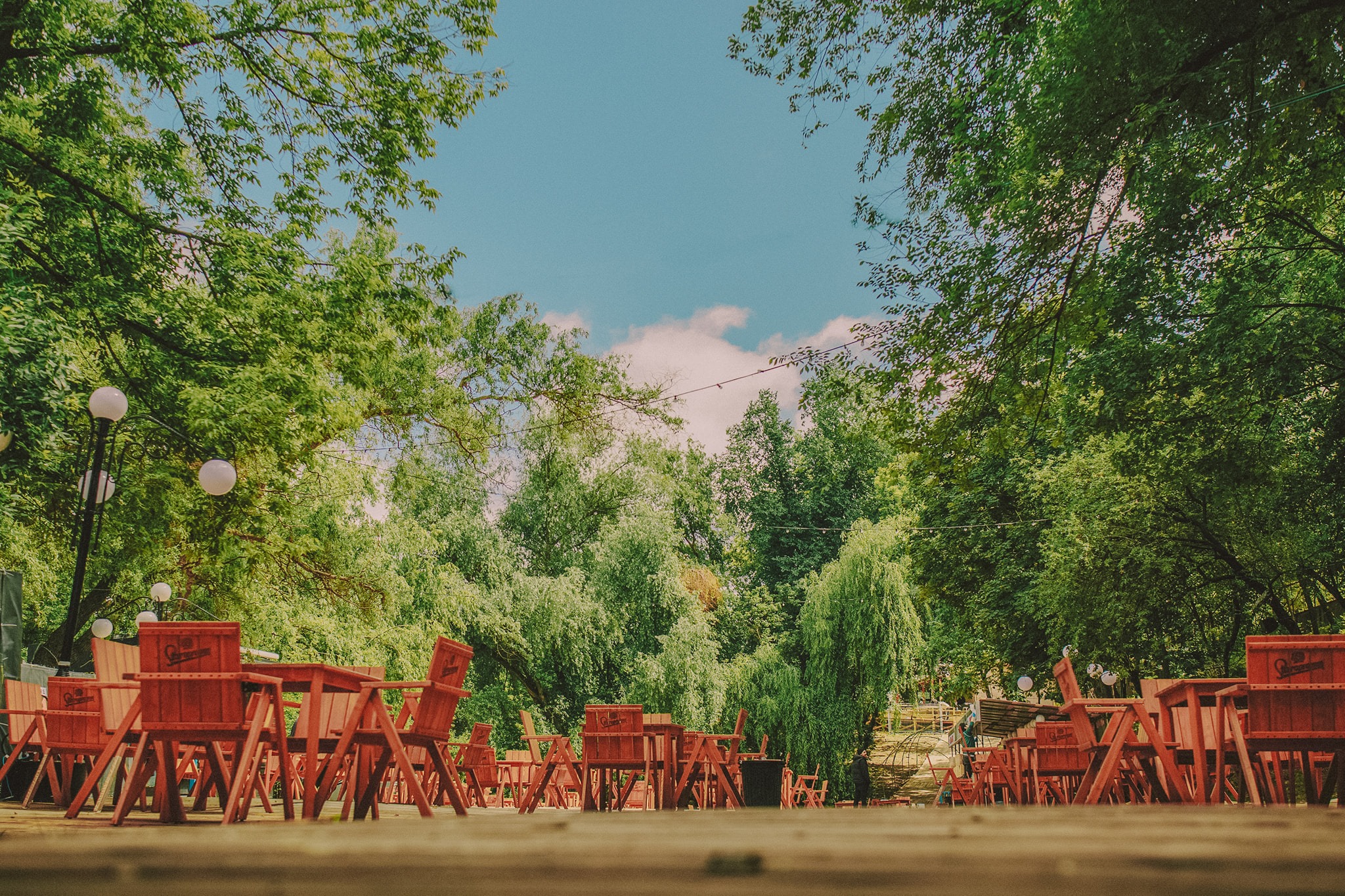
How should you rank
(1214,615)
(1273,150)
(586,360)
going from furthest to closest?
(586,360)
(1214,615)
(1273,150)

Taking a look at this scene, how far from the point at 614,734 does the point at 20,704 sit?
3.81 m

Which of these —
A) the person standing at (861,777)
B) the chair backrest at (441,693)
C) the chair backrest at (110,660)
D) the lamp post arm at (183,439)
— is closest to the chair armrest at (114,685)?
the chair backrest at (110,660)

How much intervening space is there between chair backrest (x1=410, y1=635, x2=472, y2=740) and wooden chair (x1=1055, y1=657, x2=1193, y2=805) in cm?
331

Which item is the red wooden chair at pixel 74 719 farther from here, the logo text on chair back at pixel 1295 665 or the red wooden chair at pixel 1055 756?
the red wooden chair at pixel 1055 756

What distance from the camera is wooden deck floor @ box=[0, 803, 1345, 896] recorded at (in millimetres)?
613

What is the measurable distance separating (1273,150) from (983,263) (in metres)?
2.54

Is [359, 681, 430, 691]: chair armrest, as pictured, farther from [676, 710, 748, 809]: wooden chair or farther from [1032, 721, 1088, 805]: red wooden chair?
[1032, 721, 1088, 805]: red wooden chair

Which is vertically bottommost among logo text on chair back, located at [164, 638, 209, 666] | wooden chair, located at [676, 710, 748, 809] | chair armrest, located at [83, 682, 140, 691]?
wooden chair, located at [676, 710, 748, 809]

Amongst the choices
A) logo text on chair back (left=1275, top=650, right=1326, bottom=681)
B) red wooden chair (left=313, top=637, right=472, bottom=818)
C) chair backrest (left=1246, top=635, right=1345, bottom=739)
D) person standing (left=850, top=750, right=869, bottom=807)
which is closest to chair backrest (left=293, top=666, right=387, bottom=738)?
red wooden chair (left=313, top=637, right=472, bottom=818)

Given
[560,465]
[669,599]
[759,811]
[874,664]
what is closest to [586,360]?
[560,465]

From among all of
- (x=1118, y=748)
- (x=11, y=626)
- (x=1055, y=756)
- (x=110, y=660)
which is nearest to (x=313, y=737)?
(x=110, y=660)

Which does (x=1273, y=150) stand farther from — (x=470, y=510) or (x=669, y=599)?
(x=470, y=510)

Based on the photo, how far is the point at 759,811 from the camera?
1.21 metres

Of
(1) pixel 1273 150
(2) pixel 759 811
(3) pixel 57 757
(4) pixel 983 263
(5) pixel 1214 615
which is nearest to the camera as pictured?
(2) pixel 759 811
